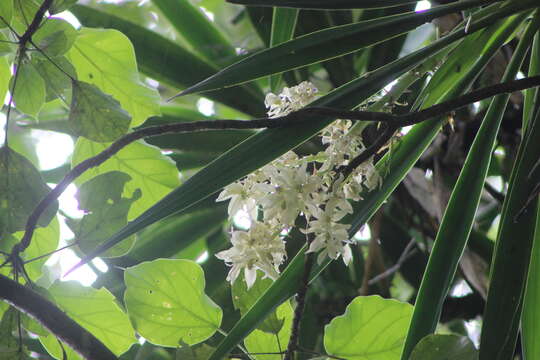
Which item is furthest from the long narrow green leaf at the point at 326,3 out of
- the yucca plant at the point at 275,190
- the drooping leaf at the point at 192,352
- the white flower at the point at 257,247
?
the drooping leaf at the point at 192,352

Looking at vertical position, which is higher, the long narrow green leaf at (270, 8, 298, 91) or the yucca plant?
the long narrow green leaf at (270, 8, 298, 91)

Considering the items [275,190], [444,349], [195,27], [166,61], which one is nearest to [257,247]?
[275,190]

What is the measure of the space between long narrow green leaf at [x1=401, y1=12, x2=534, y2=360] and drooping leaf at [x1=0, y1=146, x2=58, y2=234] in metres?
0.36

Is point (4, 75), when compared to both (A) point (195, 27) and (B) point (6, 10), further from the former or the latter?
(A) point (195, 27)

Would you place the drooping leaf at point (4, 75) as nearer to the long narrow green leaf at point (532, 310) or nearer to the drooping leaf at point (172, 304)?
the drooping leaf at point (172, 304)

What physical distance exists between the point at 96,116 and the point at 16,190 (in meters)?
0.10

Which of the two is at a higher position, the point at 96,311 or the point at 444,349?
the point at 96,311

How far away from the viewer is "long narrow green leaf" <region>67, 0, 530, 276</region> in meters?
0.45

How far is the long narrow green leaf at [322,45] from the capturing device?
0.52 metres

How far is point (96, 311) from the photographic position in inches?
23.0

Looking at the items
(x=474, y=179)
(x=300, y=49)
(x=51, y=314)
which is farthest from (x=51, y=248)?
(x=474, y=179)

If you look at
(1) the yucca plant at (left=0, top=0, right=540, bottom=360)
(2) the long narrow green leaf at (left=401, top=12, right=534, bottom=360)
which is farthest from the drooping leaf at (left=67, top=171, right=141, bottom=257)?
(2) the long narrow green leaf at (left=401, top=12, right=534, bottom=360)

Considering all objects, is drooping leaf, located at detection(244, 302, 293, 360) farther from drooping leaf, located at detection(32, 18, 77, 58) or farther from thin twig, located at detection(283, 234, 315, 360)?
→ drooping leaf, located at detection(32, 18, 77, 58)

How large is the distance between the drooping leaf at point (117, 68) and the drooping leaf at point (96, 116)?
94 millimetres
